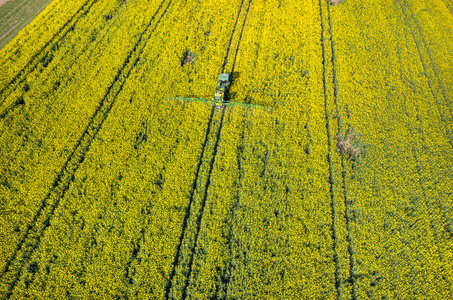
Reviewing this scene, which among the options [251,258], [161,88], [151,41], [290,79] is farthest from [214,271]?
[151,41]

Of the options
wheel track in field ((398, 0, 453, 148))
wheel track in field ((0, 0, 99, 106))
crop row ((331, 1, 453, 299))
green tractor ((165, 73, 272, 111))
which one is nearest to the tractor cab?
green tractor ((165, 73, 272, 111))

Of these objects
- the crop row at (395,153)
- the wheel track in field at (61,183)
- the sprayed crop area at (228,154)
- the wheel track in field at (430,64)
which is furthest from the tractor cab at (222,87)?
the wheel track in field at (430,64)

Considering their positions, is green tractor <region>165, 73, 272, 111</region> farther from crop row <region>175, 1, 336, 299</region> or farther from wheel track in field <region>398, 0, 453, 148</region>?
wheel track in field <region>398, 0, 453, 148</region>

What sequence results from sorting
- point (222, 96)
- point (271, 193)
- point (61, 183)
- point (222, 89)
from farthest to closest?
1. point (222, 89)
2. point (222, 96)
3. point (61, 183)
4. point (271, 193)

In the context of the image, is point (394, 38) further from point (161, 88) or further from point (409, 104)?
point (161, 88)

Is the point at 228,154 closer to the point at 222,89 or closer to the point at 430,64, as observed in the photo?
the point at 222,89

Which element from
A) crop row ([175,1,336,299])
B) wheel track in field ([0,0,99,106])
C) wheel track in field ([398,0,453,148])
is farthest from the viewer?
wheel track in field ([0,0,99,106])

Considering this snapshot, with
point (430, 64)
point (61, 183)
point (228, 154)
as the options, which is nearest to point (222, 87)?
point (228, 154)

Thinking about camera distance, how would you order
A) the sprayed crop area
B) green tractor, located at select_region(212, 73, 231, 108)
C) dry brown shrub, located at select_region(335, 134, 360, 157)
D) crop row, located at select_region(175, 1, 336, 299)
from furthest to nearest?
green tractor, located at select_region(212, 73, 231, 108)
dry brown shrub, located at select_region(335, 134, 360, 157)
the sprayed crop area
crop row, located at select_region(175, 1, 336, 299)
